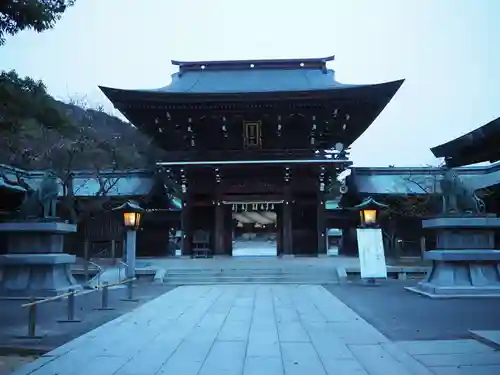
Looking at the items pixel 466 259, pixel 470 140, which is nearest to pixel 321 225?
pixel 466 259

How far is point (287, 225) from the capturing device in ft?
75.5

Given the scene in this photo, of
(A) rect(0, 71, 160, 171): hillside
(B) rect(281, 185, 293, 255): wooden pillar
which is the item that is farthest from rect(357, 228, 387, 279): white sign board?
(A) rect(0, 71, 160, 171): hillside

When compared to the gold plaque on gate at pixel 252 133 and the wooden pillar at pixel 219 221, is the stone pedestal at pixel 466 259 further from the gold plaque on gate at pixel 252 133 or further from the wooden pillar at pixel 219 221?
the gold plaque on gate at pixel 252 133

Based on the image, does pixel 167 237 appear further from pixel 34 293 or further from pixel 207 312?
pixel 207 312

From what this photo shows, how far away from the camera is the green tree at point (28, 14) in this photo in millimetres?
4423

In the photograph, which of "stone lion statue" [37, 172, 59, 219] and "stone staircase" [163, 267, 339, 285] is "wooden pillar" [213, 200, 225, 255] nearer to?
"stone staircase" [163, 267, 339, 285]

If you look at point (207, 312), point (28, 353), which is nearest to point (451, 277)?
point (207, 312)

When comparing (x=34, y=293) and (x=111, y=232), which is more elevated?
(x=111, y=232)

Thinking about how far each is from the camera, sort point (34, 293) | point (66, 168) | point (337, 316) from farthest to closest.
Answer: point (66, 168) → point (34, 293) → point (337, 316)

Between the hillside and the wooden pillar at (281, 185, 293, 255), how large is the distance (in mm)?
9204

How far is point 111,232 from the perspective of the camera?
25.0m

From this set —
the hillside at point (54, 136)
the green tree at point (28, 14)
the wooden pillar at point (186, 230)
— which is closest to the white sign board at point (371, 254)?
the hillside at point (54, 136)

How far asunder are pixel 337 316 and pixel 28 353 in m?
5.51

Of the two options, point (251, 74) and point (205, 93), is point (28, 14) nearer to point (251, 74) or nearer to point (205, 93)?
point (205, 93)
